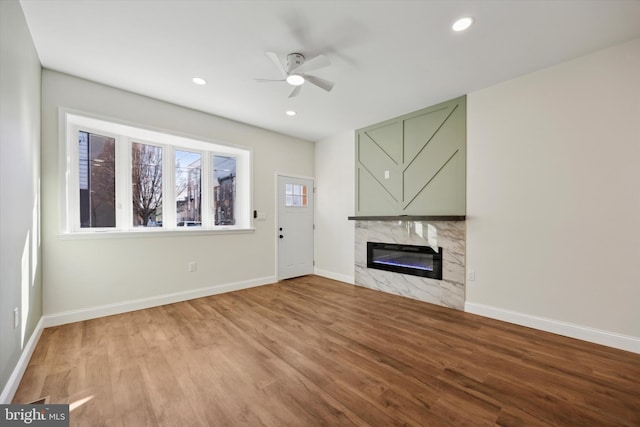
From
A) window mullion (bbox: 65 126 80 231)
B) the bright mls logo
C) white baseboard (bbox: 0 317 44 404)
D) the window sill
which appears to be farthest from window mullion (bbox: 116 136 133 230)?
the bright mls logo

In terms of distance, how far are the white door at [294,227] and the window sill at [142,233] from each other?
2.82 feet

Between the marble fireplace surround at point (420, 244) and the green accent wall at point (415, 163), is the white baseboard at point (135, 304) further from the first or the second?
the green accent wall at point (415, 163)

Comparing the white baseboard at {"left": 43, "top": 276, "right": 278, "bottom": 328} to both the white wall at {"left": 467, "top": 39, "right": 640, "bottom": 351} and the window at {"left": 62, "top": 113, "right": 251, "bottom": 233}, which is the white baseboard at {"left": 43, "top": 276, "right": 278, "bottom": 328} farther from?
the white wall at {"left": 467, "top": 39, "right": 640, "bottom": 351}

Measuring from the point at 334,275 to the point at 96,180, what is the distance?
4048mm

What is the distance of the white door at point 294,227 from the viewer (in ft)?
16.6

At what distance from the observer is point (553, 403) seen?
1716 mm

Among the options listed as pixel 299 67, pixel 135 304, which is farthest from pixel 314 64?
pixel 135 304

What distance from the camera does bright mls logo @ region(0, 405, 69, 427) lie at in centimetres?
139

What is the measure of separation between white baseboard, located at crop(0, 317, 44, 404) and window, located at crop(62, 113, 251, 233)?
118 cm

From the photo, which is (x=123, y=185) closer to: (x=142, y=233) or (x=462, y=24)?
(x=142, y=233)

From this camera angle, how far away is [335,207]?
17.0ft

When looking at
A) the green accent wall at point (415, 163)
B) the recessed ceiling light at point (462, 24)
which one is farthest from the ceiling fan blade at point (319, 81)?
the green accent wall at point (415, 163)

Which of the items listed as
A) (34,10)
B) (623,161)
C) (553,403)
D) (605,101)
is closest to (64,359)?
(34,10)

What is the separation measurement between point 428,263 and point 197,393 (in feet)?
10.6
